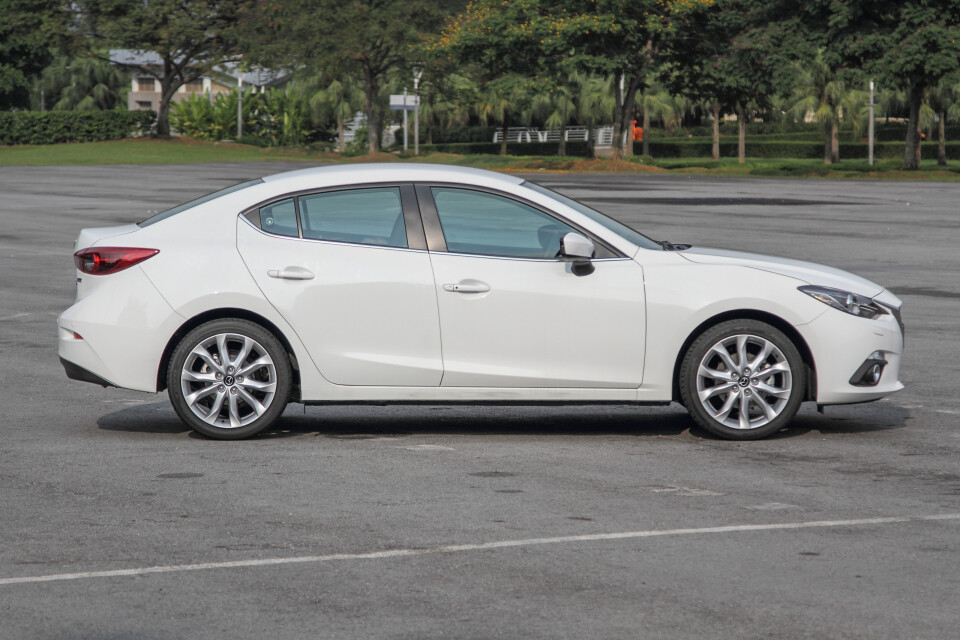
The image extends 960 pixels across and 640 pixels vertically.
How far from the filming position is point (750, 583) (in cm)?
507

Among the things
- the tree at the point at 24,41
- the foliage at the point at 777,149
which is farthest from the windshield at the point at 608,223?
the foliage at the point at 777,149

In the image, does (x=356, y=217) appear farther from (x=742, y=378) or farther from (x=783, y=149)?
(x=783, y=149)

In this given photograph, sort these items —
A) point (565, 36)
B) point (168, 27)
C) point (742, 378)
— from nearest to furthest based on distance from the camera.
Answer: point (742, 378) → point (565, 36) → point (168, 27)

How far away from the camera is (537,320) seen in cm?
782

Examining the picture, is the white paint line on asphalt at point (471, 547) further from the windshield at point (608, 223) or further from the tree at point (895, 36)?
the tree at point (895, 36)

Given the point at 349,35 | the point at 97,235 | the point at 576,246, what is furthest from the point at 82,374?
the point at 349,35

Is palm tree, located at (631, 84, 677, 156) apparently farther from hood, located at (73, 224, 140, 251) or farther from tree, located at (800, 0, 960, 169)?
hood, located at (73, 224, 140, 251)

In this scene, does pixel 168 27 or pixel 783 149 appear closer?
pixel 168 27

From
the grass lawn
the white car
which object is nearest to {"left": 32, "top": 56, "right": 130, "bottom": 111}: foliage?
the grass lawn

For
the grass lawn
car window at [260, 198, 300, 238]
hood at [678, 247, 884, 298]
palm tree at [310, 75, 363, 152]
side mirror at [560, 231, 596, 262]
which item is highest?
palm tree at [310, 75, 363, 152]

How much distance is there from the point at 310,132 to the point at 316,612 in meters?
89.5

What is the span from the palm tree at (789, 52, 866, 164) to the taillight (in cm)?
6660

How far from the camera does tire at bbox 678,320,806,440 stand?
7.84m

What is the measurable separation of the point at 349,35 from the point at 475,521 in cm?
6002
